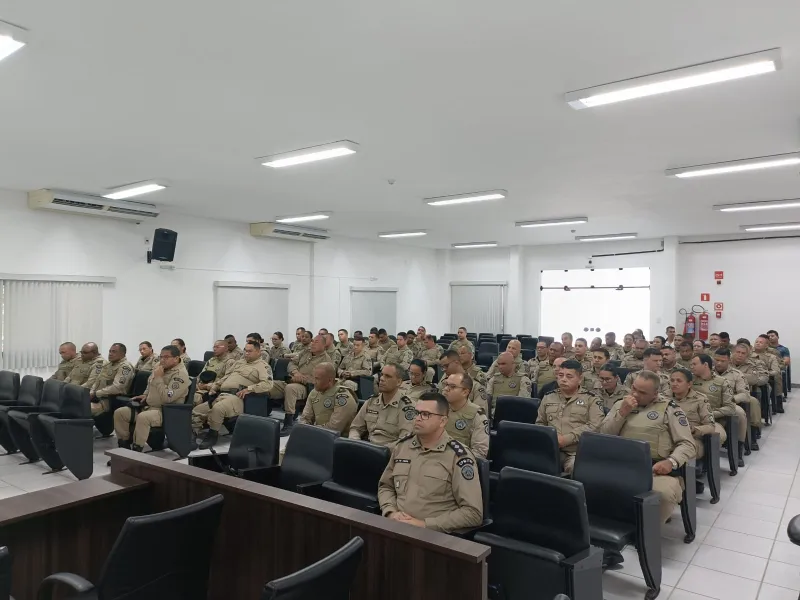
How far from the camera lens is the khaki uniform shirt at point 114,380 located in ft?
21.1

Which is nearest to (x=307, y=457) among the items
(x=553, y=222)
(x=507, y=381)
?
(x=507, y=381)

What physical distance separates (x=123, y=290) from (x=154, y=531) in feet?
25.3

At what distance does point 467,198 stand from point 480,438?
4571 millimetres

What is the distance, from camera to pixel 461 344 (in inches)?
411

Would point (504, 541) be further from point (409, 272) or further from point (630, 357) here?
point (409, 272)

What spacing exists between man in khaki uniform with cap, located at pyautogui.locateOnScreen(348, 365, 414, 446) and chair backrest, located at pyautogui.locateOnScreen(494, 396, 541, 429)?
1.03 metres

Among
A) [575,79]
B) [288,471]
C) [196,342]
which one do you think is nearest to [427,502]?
[288,471]

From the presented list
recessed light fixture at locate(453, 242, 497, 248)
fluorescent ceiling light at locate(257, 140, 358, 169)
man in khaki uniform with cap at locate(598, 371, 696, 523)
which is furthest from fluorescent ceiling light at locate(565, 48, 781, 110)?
recessed light fixture at locate(453, 242, 497, 248)

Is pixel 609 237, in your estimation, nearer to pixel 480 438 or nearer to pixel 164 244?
pixel 164 244

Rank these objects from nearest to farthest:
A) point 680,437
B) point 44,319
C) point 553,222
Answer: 1. point 680,437
2. point 44,319
3. point 553,222

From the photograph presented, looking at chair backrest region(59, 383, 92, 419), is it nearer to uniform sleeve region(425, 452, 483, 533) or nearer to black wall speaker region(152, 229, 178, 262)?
black wall speaker region(152, 229, 178, 262)

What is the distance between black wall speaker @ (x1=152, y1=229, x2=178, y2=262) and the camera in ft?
29.1

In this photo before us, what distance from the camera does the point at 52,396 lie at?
5844mm

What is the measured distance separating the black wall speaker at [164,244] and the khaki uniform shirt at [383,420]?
5759mm
